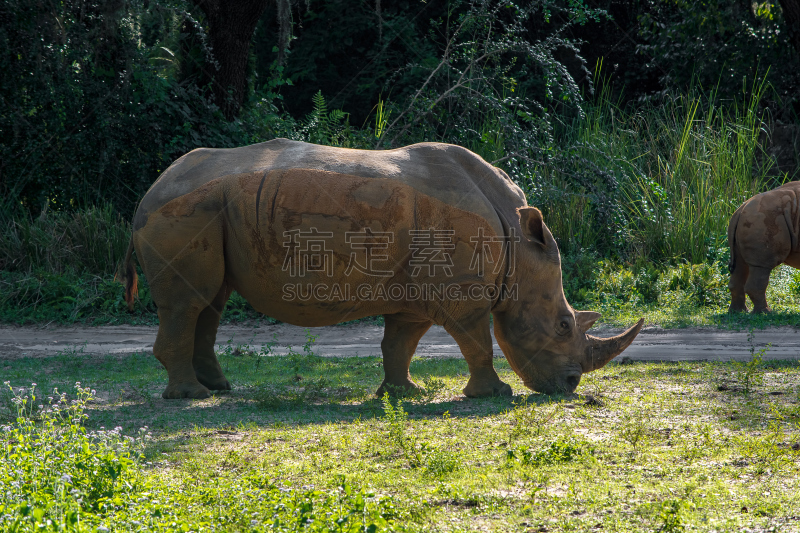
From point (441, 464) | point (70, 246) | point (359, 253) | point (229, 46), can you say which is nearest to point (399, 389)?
point (359, 253)

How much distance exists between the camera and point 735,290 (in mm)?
10438

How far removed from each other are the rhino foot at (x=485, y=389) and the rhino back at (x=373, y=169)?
1287mm

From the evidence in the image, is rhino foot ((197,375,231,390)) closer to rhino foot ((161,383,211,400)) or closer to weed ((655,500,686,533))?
rhino foot ((161,383,211,400))

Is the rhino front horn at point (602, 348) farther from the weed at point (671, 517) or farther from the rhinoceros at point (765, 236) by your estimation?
the rhinoceros at point (765, 236)

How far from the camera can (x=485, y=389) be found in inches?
256

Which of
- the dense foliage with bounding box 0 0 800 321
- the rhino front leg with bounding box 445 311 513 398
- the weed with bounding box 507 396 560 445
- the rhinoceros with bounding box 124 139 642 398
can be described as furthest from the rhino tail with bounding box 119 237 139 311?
the dense foliage with bounding box 0 0 800 321

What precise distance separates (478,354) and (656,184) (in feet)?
26.4

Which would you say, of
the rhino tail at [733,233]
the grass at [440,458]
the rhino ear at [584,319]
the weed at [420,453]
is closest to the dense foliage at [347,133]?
the rhino tail at [733,233]

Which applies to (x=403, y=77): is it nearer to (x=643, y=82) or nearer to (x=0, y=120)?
(x=643, y=82)

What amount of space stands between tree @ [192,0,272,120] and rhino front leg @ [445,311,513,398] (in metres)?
7.97

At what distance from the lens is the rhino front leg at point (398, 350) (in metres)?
6.72

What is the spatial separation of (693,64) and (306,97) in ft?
27.6

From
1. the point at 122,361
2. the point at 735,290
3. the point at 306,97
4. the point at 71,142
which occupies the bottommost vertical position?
the point at 122,361

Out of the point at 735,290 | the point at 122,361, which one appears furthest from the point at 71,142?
the point at 735,290
